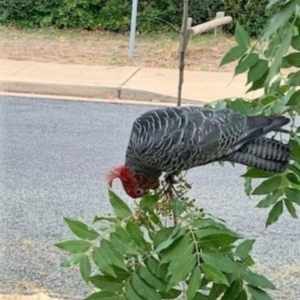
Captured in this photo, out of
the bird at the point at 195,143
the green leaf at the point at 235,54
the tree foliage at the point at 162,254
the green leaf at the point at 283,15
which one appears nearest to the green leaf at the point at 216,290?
the tree foliage at the point at 162,254

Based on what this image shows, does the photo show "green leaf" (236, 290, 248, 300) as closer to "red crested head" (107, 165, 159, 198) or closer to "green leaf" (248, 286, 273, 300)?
"green leaf" (248, 286, 273, 300)

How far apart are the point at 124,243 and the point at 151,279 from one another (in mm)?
81

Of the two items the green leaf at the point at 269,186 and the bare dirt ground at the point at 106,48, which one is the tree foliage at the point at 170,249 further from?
the bare dirt ground at the point at 106,48

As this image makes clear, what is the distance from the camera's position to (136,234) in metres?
1.34

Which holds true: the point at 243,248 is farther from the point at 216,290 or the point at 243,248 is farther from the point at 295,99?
the point at 295,99

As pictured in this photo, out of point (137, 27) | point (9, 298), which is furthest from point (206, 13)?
point (9, 298)

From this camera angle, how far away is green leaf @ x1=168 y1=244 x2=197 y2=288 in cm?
126

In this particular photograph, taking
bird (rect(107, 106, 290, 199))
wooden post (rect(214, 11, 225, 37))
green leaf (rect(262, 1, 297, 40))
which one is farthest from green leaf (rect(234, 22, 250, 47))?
wooden post (rect(214, 11, 225, 37))

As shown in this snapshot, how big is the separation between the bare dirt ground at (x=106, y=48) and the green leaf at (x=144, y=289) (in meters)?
7.18

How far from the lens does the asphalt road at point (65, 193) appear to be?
357cm

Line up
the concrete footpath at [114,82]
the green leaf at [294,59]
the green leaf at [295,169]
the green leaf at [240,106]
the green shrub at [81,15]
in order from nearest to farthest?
the green leaf at [294,59]
the green leaf at [295,169]
the green leaf at [240,106]
the concrete footpath at [114,82]
the green shrub at [81,15]

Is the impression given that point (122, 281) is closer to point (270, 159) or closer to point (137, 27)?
point (270, 159)

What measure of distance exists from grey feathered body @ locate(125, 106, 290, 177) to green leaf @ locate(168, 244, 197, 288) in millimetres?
174

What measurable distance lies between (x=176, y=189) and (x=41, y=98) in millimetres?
6241
